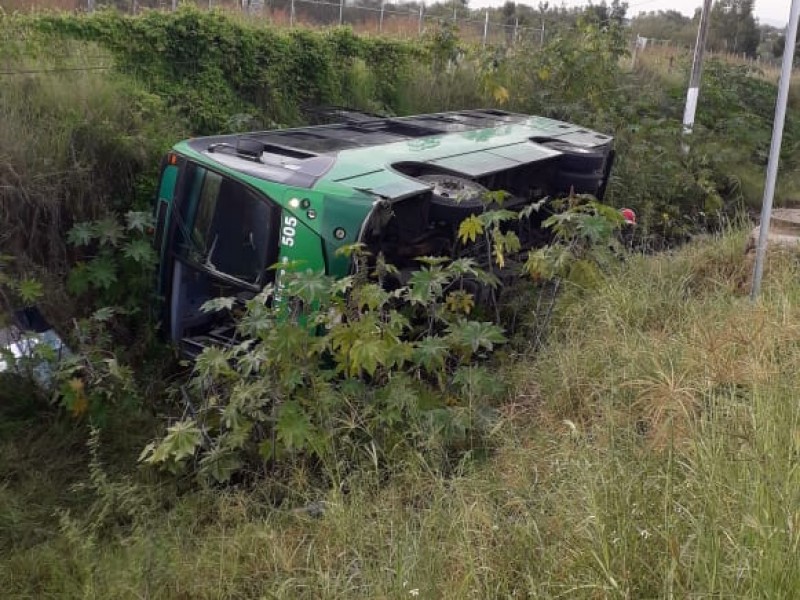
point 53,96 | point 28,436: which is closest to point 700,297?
point 28,436

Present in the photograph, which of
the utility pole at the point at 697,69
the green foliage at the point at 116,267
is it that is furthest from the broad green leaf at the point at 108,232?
the utility pole at the point at 697,69

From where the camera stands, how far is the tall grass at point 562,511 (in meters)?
2.29

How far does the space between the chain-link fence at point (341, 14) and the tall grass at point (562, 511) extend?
685 cm

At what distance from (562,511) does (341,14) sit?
12.5 m

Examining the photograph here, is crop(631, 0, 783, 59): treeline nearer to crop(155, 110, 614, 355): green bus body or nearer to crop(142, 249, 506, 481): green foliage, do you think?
crop(155, 110, 614, 355): green bus body

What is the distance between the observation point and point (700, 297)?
5.41m

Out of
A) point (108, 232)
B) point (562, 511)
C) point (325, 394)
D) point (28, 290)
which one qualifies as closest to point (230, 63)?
point (108, 232)

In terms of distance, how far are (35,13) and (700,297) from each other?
22.4ft

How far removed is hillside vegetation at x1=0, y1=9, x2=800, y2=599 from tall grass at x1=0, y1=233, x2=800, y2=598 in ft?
0.04

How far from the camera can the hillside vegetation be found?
2.51m

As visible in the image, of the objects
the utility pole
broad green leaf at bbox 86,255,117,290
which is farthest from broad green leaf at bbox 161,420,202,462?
the utility pole

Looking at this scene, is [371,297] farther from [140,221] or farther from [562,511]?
[140,221]

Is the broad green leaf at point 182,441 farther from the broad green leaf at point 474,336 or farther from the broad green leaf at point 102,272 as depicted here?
the broad green leaf at point 102,272

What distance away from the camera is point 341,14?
13.7 meters
